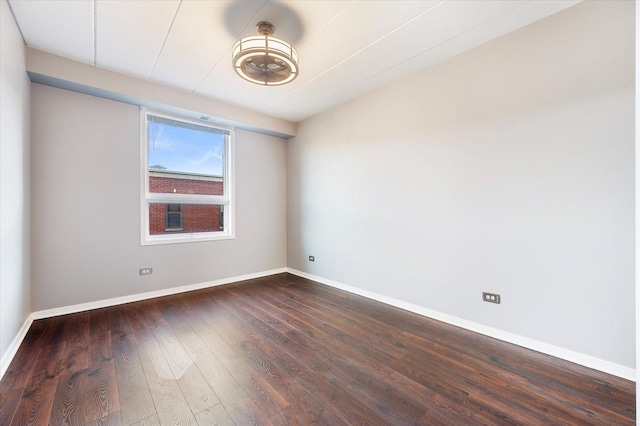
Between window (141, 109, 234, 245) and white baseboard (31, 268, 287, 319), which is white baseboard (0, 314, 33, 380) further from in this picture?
window (141, 109, 234, 245)

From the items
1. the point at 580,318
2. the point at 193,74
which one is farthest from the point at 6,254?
the point at 580,318

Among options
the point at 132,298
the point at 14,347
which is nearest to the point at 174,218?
the point at 132,298

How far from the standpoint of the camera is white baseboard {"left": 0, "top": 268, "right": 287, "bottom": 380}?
195cm

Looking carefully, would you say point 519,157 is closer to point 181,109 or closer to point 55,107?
point 181,109

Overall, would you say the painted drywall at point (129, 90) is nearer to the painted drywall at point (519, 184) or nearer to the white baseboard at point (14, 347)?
the painted drywall at point (519, 184)

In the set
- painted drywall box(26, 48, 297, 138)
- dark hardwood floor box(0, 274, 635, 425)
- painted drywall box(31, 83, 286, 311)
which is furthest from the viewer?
painted drywall box(31, 83, 286, 311)

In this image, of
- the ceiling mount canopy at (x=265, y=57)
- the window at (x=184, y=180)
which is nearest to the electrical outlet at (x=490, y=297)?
the ceiling mount canopy at (x=265, y=57)

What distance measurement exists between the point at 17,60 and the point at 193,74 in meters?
1.38

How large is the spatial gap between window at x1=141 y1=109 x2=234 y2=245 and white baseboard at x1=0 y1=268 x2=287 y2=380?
68 centimetres

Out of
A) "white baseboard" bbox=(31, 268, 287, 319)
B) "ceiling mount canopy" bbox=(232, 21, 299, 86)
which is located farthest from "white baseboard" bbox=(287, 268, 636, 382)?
"ceiling mount canopy" bbox=(232, 21, 299, 86)

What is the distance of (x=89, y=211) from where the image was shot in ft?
9.72

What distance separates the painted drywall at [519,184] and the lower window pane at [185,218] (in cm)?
232

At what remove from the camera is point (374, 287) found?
3.35 metres

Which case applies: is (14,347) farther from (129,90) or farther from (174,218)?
Result: (129,90)
